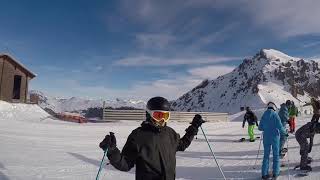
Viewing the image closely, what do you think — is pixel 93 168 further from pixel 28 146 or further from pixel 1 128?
pixel 1 128

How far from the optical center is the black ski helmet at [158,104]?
5.14 meters

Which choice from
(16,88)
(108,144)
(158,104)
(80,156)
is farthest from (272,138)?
(16,88)

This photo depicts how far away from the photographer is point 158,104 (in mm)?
5156

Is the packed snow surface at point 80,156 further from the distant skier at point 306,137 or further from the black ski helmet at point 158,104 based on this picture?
the black ski helmet at point 158,104

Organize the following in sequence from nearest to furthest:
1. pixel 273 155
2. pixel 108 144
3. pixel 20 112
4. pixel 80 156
A: 1. pixel 108 144
2. pixel 273 155
3. pixel 80 156
4. pixel 20 112

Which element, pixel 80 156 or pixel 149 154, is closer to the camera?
pixel 149 154

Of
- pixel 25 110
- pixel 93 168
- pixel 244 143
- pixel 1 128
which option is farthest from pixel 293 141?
pixel 25 110

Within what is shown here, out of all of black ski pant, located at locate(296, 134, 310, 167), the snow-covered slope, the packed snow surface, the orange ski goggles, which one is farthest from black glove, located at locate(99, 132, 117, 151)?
the snow-covered slope

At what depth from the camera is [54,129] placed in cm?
2547

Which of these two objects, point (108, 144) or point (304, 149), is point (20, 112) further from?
point (108, 144)

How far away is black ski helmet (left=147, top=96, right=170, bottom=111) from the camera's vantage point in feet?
16.9

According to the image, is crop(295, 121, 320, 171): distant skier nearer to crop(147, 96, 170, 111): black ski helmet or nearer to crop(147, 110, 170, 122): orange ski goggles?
crop(147, 96, 170, 111): black ski helmet

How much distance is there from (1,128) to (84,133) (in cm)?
483

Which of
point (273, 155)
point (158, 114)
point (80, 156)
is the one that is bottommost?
point (80, 156)
